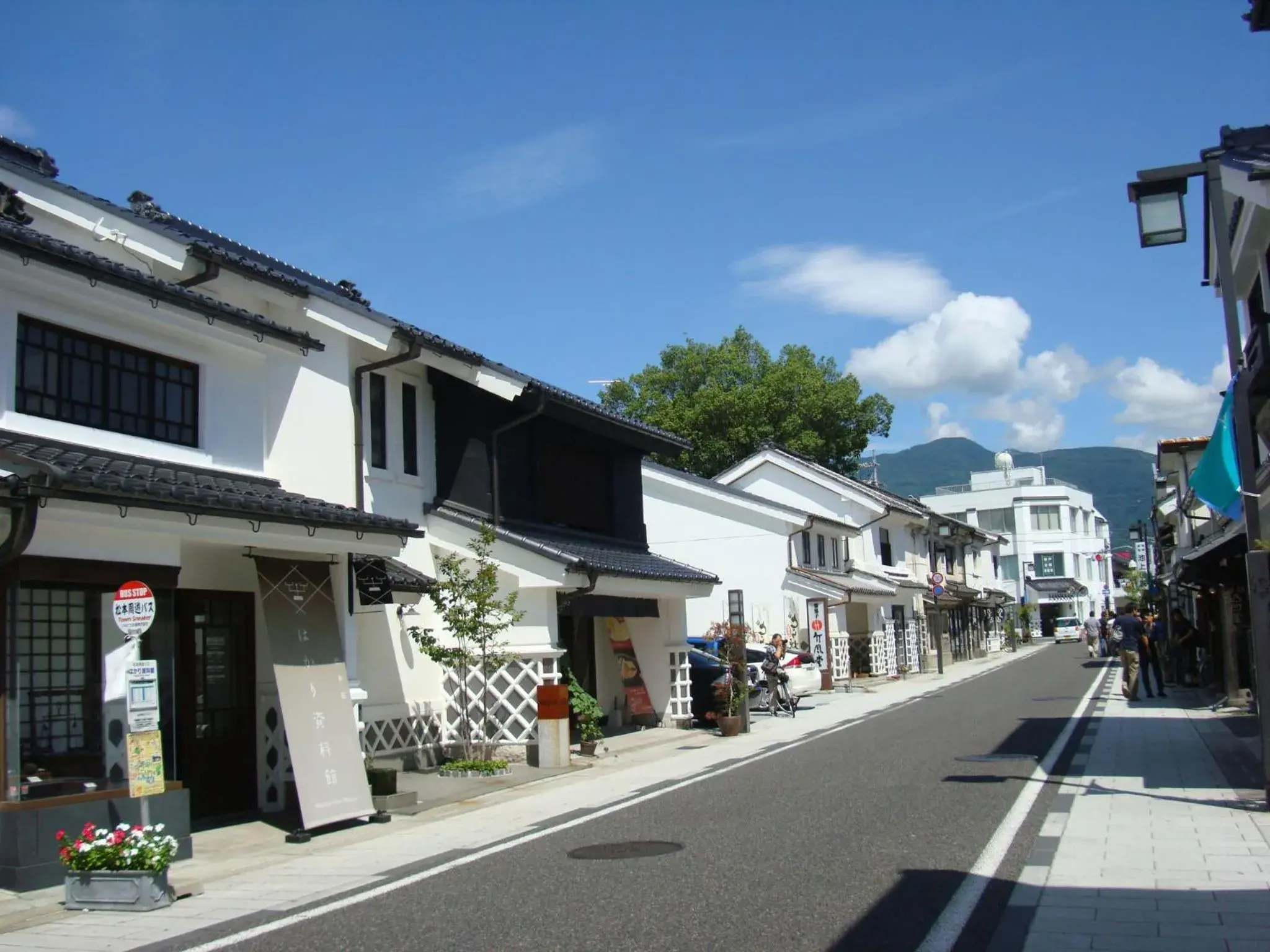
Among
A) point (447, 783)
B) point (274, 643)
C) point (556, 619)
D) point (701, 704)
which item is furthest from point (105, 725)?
point (701, 704)

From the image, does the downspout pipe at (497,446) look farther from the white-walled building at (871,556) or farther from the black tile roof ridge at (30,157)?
the white-walled building at (871,556)

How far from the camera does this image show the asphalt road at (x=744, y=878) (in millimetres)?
6996

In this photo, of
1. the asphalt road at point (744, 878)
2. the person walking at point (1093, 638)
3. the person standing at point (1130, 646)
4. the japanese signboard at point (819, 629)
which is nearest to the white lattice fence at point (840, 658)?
the japanese signboard at point (819, 629)

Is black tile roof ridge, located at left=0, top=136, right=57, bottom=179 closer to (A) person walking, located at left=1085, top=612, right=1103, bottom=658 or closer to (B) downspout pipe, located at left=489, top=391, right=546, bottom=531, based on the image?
(B) downspout pipe, located at left=489, top=391, right=546, bottom=531

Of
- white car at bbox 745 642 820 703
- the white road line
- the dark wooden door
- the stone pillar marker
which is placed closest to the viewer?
the white road line

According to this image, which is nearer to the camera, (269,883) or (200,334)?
(269,883)

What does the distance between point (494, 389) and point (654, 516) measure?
21.2 metres

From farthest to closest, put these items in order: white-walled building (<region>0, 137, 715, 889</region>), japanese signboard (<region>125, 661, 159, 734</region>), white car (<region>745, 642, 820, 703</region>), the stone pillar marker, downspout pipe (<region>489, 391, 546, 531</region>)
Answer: white car (<region>745, 642, 820, 703</region>), downspout pipe (<region>489, 391, 546, 531</region>), the stone pillar marker, white-walled building (<region>0, 137, 715, 889</region>), japanese signboard (<region>125, 661, 159, 734</region>)

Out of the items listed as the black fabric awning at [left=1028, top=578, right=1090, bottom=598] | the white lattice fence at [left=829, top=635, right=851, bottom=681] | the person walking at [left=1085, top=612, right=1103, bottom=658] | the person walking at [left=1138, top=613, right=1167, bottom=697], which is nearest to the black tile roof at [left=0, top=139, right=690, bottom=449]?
the person walking at [left=1138, top=613, right=1167, bottom=697]

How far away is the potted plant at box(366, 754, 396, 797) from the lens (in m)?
13.0

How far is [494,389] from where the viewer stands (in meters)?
17.4

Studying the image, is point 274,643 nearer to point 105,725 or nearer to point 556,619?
point 105,725

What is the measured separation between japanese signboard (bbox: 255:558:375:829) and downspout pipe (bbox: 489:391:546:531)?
578 cm

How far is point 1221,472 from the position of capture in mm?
13531
